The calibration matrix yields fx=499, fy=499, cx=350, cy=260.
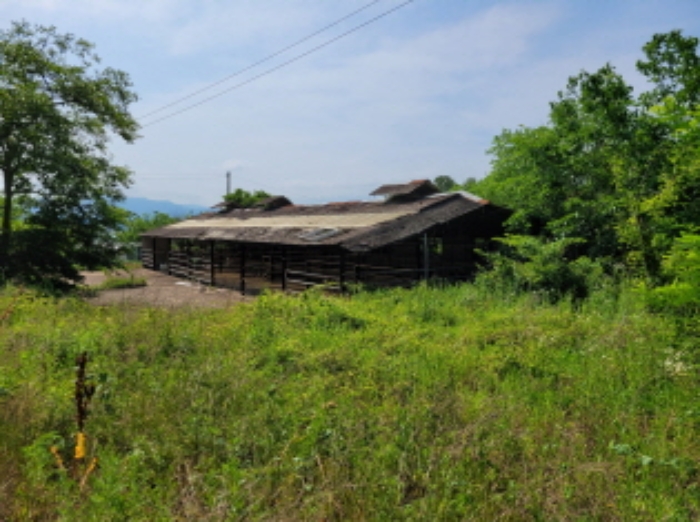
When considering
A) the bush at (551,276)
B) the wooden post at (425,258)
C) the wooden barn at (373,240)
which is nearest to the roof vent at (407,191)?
the wooden barn at (373,240)

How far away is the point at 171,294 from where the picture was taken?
667 inches

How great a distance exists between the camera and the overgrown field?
288 cm

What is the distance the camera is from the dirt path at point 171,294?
1379 centimetres

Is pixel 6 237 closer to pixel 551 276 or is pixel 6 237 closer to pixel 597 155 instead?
pixel 551 276

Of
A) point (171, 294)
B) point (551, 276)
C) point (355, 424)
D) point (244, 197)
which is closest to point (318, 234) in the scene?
point (171, 294)

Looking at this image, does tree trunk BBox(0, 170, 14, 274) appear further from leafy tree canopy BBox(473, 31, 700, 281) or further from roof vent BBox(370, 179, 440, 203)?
leafy tree canopy BBox(473, 31, 700, 281)

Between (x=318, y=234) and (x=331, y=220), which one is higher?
(x=331, y=220)

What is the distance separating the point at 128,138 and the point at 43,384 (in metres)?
14.3

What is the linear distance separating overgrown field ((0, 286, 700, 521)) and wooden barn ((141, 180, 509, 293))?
684cm

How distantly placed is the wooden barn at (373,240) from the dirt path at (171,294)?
853mm

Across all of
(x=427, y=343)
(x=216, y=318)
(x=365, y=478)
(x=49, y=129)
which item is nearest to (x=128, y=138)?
(x=49, y=129)

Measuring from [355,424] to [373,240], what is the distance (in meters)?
9.41

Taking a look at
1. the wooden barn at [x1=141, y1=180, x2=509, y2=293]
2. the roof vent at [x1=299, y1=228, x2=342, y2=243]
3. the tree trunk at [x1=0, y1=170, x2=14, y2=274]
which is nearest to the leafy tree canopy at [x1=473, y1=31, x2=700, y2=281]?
the wooden barn at [x1=141, y1=180, x2=509, y2=293]

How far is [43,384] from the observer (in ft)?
15.3
